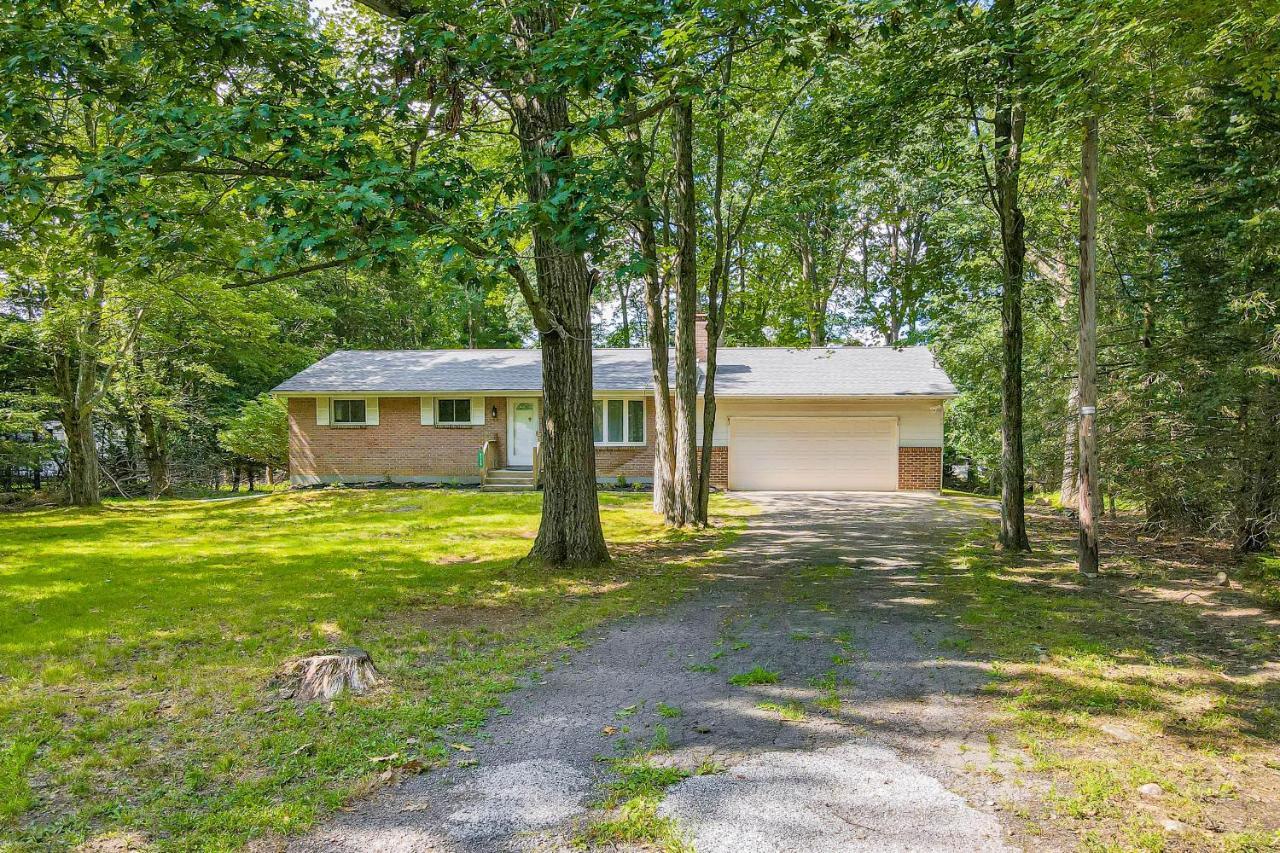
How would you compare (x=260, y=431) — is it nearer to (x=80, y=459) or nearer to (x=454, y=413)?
(x=80, y=459)

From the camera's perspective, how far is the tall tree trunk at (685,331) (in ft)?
37.5

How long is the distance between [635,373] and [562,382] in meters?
12.0

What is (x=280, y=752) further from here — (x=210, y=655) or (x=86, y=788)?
(x=210, y=655)

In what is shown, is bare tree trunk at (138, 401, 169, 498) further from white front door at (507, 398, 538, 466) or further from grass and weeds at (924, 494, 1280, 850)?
grass and weeds at (924, 494, 1280, 850)

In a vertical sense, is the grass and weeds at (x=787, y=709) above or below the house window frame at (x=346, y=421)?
below

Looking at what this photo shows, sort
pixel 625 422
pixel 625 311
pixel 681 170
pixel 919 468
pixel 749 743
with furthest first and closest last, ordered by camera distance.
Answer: pixel 625 311
pixel 625 422
pixel 919 468
pixel 681 170
pixel 749 743

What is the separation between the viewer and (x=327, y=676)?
178 inches

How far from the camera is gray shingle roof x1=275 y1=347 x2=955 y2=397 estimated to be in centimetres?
1875

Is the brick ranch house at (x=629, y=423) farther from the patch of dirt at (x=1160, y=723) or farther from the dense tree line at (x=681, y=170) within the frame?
the patch of dirt at (x=1160, y=723)

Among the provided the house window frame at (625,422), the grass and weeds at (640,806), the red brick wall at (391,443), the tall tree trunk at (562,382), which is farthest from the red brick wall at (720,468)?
the grass and weeds at (640,806)

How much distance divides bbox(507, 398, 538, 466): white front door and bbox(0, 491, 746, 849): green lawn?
8173mm

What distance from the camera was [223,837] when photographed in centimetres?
281

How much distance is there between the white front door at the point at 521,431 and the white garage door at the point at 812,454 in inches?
218

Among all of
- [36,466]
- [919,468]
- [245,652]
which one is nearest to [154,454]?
[36,466]
